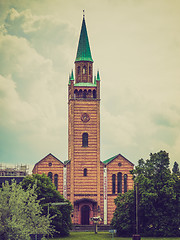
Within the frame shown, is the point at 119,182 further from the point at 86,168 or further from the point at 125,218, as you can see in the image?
the point at 125,218

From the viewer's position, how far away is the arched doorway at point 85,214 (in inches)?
3637

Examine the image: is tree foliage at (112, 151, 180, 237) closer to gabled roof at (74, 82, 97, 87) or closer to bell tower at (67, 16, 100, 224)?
bell tower at (67, 16, 100, 224)

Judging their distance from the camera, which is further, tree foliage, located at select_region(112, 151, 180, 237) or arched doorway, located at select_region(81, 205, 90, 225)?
arched doorway, located at select_region(81, 205, 90, 225)

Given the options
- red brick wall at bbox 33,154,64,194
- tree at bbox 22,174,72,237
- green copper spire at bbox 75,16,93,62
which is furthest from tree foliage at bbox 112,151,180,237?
green copper spire at bbox 75,16,93,62

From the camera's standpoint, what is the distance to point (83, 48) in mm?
98250

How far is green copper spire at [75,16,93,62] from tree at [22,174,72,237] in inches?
1178

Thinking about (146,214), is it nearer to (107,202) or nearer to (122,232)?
(122,232)

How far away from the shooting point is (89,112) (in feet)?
312

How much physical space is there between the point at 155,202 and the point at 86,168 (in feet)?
82.3

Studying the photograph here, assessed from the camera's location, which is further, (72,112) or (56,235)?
(72,112)

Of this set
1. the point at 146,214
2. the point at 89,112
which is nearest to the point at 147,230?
the point at 146,214

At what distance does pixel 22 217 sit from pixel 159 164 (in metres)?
30.1

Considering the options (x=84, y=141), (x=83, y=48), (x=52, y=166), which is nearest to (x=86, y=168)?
(x=84, y=141)

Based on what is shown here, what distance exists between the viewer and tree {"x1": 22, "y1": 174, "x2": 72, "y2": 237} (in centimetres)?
7138
